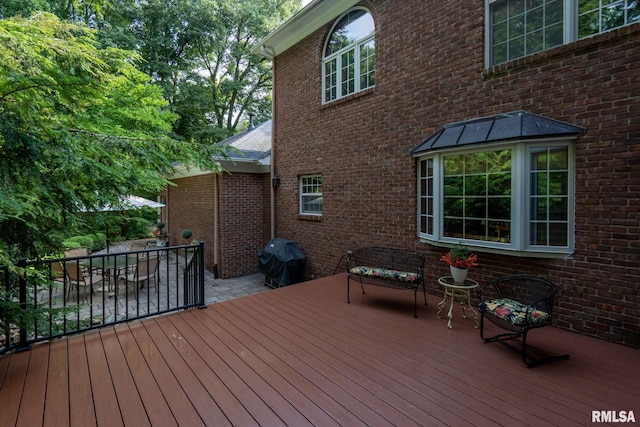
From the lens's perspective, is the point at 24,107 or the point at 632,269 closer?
the point at 24,107

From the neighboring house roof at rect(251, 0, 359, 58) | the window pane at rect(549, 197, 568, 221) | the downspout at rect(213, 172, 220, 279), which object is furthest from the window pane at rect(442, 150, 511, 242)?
the downspout at rect(213, 172, 220, 279)

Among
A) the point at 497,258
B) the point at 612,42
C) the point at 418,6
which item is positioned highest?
the point at 418,6

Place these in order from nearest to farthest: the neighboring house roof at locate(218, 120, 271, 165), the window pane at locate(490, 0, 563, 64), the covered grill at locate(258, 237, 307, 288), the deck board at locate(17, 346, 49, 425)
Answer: the deck board at locate(17, 346, 49, 425)
the window pane at locate(490, 0, 563, 64)
the covered grill at locate(258, 237, 307, 288)
the neighboring house roof at locate(218, 120, 271, 165)

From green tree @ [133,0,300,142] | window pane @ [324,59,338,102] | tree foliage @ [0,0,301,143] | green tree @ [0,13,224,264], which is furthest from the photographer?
green tree @ [133,0,300,142]

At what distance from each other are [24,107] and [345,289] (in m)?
4.55

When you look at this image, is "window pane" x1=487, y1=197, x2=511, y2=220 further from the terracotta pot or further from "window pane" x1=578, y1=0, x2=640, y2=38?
"window pane" x1=578, y1=0, x2=640, y2=38

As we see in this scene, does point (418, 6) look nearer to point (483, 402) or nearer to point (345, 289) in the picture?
point (345, 289)

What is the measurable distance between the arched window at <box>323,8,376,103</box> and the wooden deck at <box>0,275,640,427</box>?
15.2ft

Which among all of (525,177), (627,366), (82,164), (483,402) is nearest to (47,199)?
(82,164)

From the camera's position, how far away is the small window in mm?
7125

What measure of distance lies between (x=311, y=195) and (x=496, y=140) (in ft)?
14.2

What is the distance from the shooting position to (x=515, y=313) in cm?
288

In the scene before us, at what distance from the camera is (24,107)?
2.60 m

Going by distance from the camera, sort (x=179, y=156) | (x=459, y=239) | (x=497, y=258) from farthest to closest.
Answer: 1. (x=459, y=239)
2. (x=497, y=258)
3. (x=179, y=156)
